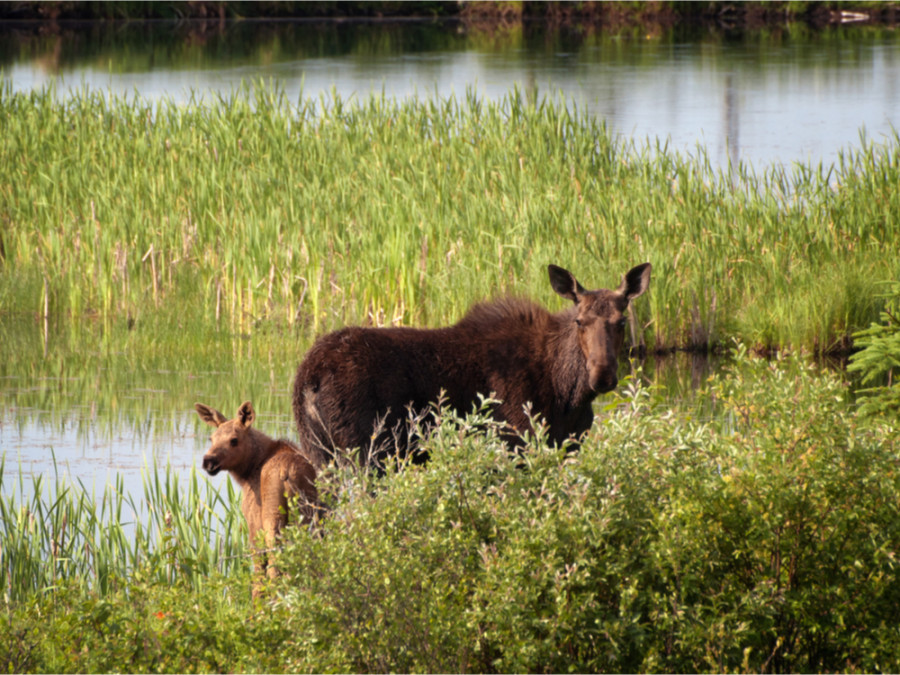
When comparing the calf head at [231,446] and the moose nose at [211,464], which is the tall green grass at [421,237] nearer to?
the calf head at [231,446]

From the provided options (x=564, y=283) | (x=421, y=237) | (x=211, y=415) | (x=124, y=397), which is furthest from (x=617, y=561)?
(x=421, y=237)

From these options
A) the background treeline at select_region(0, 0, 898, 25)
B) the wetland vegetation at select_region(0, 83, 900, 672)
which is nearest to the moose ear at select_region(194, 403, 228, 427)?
the wetland vegetation at select_region(0, 83, 900, 672)

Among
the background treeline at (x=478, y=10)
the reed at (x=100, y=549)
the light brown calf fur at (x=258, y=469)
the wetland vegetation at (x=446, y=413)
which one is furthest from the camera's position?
the background treeline at (x=478, y=10)

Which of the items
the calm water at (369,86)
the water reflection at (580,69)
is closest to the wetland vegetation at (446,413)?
the calm water at (369,86)

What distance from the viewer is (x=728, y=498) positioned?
188 inches

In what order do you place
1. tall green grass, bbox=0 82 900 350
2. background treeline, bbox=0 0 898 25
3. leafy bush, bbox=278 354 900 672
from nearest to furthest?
1. leafy bush, bbox=278 354 900 672
2. tall green grass, bbox=0 82 900 350
3. background treeline, bbox=0 0 898 25

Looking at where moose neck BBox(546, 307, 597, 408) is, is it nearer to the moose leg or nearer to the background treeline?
the moose leg

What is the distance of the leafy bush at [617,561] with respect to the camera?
448 centimetres

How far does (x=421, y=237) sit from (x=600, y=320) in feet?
20.3

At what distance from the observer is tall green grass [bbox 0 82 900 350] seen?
12.5 meters

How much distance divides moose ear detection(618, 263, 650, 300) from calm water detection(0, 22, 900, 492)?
11.0ft

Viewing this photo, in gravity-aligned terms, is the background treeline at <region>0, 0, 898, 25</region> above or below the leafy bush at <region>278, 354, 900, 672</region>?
above

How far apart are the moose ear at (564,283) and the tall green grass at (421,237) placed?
479 centimetres

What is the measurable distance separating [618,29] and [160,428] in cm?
4817
